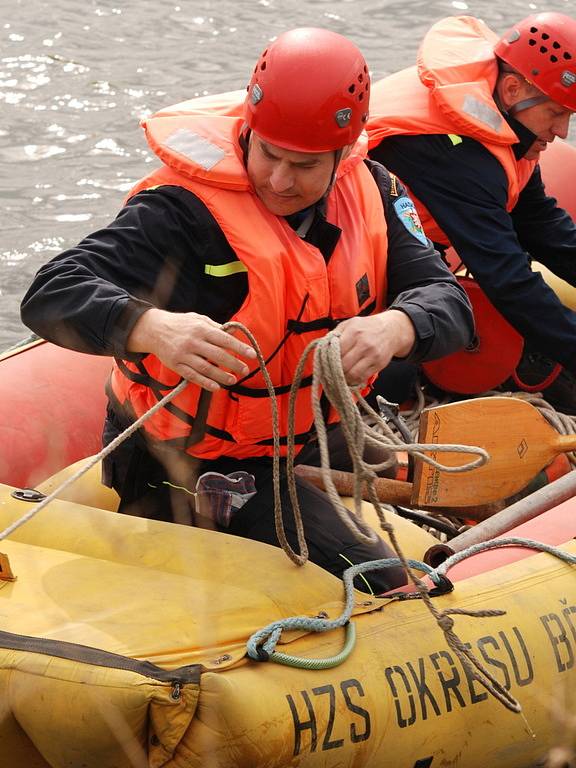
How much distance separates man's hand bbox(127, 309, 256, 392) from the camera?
2008 mm

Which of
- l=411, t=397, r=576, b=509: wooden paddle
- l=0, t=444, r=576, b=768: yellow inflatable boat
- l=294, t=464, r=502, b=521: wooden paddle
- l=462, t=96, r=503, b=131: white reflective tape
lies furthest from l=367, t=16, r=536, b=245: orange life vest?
l=0, t=444, r=576, b=768: yellow inflatable boat

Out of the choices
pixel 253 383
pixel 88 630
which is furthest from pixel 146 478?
pixel 88 630

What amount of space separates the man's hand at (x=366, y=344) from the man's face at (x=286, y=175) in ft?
1.03

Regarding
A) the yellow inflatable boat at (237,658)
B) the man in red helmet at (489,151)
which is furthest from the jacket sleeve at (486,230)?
the yellow inflatable boat at (237,658)

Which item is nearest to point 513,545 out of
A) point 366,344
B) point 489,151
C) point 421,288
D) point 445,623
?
point 445,623

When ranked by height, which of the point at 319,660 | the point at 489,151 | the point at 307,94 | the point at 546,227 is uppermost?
the point at 307,94

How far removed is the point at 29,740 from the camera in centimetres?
203

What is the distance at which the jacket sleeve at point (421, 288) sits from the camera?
237 centimetres

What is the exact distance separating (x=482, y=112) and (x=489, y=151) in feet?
0.37

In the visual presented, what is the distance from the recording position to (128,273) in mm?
2320

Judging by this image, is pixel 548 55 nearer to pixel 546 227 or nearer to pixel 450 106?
pixel 450 106

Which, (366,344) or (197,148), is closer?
(366,344)

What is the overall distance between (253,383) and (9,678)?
758 mm

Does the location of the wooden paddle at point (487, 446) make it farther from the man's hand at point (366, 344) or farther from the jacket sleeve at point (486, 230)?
the man's hand at point (366, 344)
